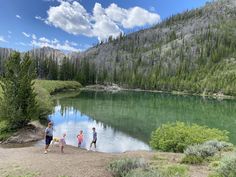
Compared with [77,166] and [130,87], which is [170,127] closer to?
[77,166]

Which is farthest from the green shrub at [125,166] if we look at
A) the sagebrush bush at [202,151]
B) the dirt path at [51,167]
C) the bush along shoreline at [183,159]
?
the sagebrush bush at [202,151]

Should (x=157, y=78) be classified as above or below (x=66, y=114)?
above

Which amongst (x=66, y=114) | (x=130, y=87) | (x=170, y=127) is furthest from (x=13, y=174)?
(x=130, y=87)

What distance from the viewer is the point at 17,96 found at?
34375mm

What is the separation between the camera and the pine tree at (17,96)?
3400cm

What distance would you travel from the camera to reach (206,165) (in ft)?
58.8

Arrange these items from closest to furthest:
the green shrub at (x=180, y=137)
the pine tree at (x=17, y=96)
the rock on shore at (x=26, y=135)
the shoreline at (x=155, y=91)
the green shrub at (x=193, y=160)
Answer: the green shrub at (x=193, y=160), the green shrub at (x=180, y=137), the rock on shore at (x=26, y=135), the pine tree at (x=17, y=96), the shoreline at (x=155, y=91)

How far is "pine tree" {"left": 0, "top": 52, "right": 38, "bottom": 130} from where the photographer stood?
34.0 metres

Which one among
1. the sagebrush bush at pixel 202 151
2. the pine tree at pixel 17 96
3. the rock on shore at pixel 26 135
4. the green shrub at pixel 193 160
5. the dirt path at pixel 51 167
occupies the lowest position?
the rock on shore at pixel 26 135

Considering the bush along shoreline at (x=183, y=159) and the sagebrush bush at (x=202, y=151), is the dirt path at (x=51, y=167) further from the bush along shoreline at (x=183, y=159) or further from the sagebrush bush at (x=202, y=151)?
the sagebrush bush at (x=202, y=151)

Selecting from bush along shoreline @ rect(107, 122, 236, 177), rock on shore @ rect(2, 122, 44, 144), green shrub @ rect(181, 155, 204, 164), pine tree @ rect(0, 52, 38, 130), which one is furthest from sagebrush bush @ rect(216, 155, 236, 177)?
pine tree @ rect(0, 52, 38, 130)

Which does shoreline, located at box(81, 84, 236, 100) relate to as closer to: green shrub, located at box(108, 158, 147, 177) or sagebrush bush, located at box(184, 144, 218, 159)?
sagebrush bush, located at box(184, 144, 218, 159)

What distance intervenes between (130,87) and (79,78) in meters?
31.6

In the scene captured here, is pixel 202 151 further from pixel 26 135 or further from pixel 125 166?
pixel 26 135
